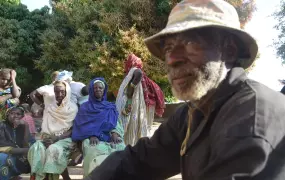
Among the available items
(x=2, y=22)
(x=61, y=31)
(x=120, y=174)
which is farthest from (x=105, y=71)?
(x=120, y=174)

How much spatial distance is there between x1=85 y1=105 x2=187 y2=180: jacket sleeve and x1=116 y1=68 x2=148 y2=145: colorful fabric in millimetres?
4214

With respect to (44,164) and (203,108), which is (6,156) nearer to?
(44,164)

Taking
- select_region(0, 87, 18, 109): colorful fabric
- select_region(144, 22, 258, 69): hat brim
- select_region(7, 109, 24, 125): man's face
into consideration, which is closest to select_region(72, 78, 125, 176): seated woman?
select_region(7, 109, 24, 125): man's face

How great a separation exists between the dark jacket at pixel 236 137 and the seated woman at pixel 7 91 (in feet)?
16.7

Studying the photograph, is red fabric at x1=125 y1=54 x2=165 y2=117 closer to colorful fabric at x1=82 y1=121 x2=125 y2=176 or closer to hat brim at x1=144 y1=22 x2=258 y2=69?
colorful fabric at x1=82 y1=121 x2=125 y2=176

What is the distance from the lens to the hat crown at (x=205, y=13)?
1.51m

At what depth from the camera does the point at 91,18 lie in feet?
49.5

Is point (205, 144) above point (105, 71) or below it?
above

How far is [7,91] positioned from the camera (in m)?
6.59

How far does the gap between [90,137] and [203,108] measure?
11.8ft

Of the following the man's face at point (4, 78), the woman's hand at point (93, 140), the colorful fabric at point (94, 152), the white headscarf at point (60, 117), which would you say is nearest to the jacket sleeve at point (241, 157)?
the colorful fabric at point (94, 152)

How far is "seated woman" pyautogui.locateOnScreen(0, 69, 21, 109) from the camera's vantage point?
255 inches

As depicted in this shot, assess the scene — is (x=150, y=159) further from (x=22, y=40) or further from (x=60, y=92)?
(x=22, y=40)

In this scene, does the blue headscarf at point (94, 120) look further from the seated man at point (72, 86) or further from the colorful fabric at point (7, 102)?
the colorful fabric at point (7, 102)
